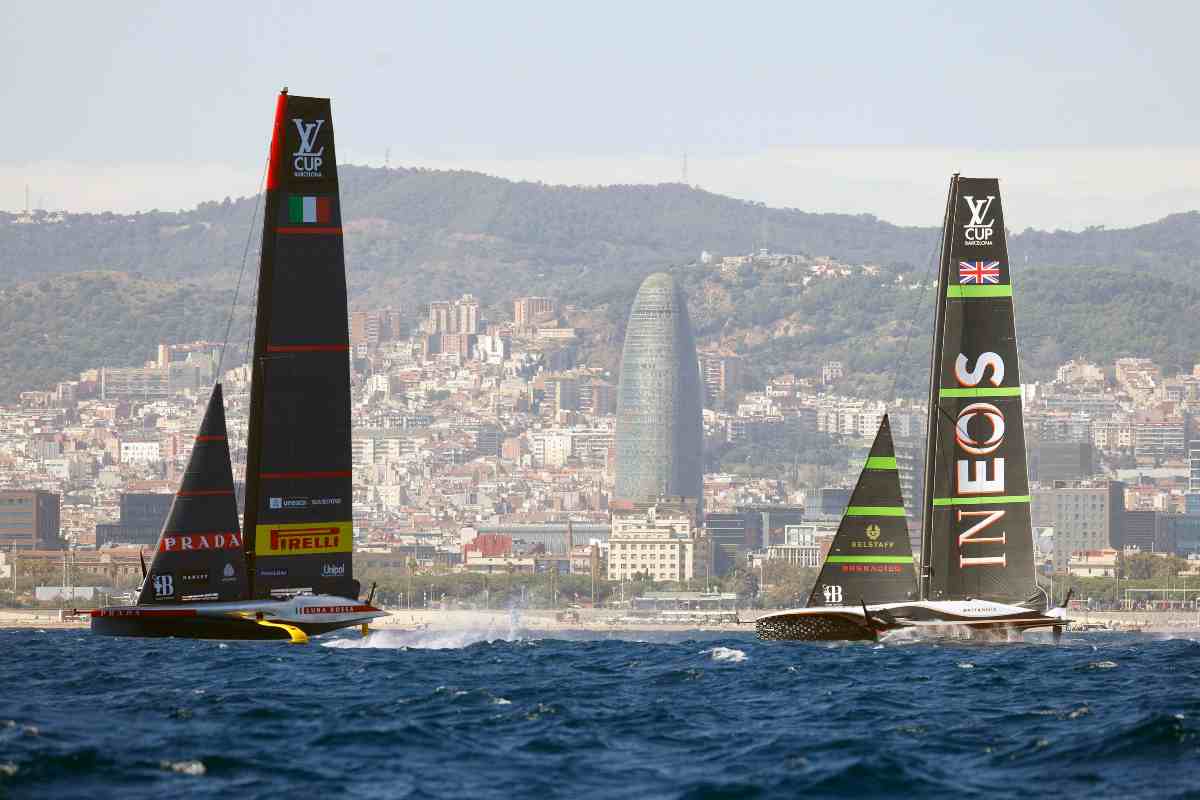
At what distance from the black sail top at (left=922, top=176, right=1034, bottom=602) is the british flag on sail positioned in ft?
0.05

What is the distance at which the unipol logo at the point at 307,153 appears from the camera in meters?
34.9

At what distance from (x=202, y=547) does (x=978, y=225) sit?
13.5m

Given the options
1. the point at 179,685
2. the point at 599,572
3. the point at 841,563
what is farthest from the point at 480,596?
the point at 179,685

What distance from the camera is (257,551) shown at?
3516 cm

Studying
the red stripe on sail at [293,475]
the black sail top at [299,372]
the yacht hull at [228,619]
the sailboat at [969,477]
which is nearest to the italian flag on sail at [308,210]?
the black sail top at [299,372]

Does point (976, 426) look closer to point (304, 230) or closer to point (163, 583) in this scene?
point (304, 230)

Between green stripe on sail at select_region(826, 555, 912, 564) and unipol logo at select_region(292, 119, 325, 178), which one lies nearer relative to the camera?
unipol logo at select_region(292, 119, 325, 178)

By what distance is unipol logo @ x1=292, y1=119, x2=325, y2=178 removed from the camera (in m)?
34.9

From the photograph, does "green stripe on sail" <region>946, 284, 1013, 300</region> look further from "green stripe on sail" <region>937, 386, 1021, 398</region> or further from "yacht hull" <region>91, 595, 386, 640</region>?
"yacht hull" <region>91, 595, 386, 640</region>

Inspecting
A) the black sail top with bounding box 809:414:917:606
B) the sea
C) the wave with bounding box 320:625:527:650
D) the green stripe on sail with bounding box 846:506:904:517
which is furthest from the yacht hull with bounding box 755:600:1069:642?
the wave with bounding box 320:625:527:650

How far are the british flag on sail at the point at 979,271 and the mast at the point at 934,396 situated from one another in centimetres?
29

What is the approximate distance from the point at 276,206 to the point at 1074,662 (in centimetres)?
1358

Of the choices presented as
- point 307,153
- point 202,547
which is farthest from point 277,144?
point 202,547

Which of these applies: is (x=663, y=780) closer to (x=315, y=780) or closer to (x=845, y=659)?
(x=315, y=780)
